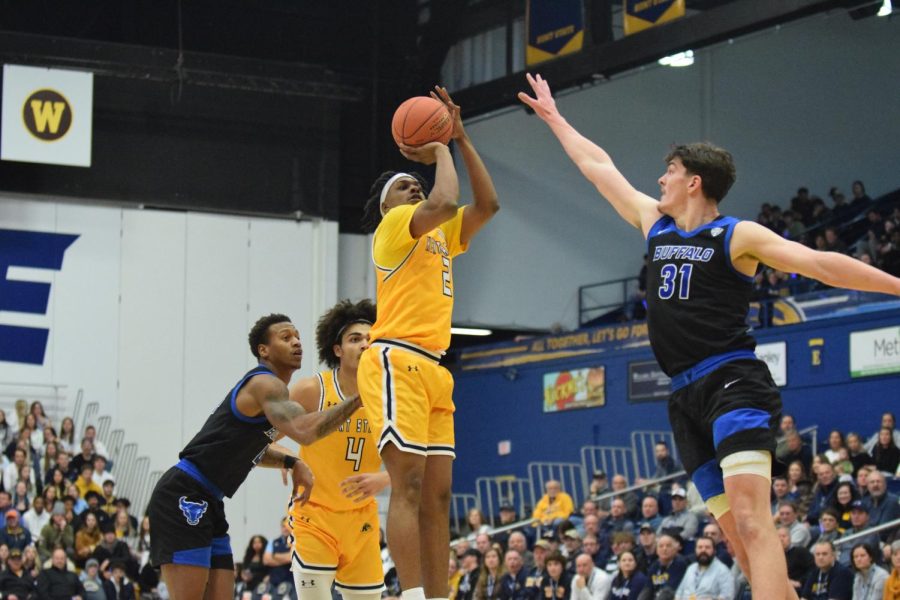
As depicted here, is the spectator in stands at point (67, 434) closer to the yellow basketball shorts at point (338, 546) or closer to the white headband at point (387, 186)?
the yellow basketball shorts at point (338, 546)

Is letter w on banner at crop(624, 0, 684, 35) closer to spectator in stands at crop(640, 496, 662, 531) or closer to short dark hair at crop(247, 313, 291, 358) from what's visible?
spectator in stands at crop(640, 496, 662, 531)

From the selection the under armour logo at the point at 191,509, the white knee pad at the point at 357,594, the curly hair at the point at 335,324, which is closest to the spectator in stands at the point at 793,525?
the white knee pad at the point at 357,594

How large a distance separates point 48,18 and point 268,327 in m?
20.4

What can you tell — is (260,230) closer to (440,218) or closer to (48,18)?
(48,18)

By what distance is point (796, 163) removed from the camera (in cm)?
2867

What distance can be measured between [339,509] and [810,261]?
154 inches

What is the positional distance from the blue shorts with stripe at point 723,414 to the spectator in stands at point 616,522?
1276cm

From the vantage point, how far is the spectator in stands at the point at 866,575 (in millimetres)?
14297

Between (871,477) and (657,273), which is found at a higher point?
(657,273)

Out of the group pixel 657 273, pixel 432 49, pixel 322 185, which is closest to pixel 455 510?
pixel 322 185

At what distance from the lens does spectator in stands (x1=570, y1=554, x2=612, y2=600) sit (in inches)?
666

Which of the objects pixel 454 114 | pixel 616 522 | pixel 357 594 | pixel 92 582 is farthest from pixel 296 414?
pixel 92 582

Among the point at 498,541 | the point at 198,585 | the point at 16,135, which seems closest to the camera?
the point at 198,585

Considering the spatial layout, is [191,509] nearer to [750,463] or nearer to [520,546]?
[750,463]
